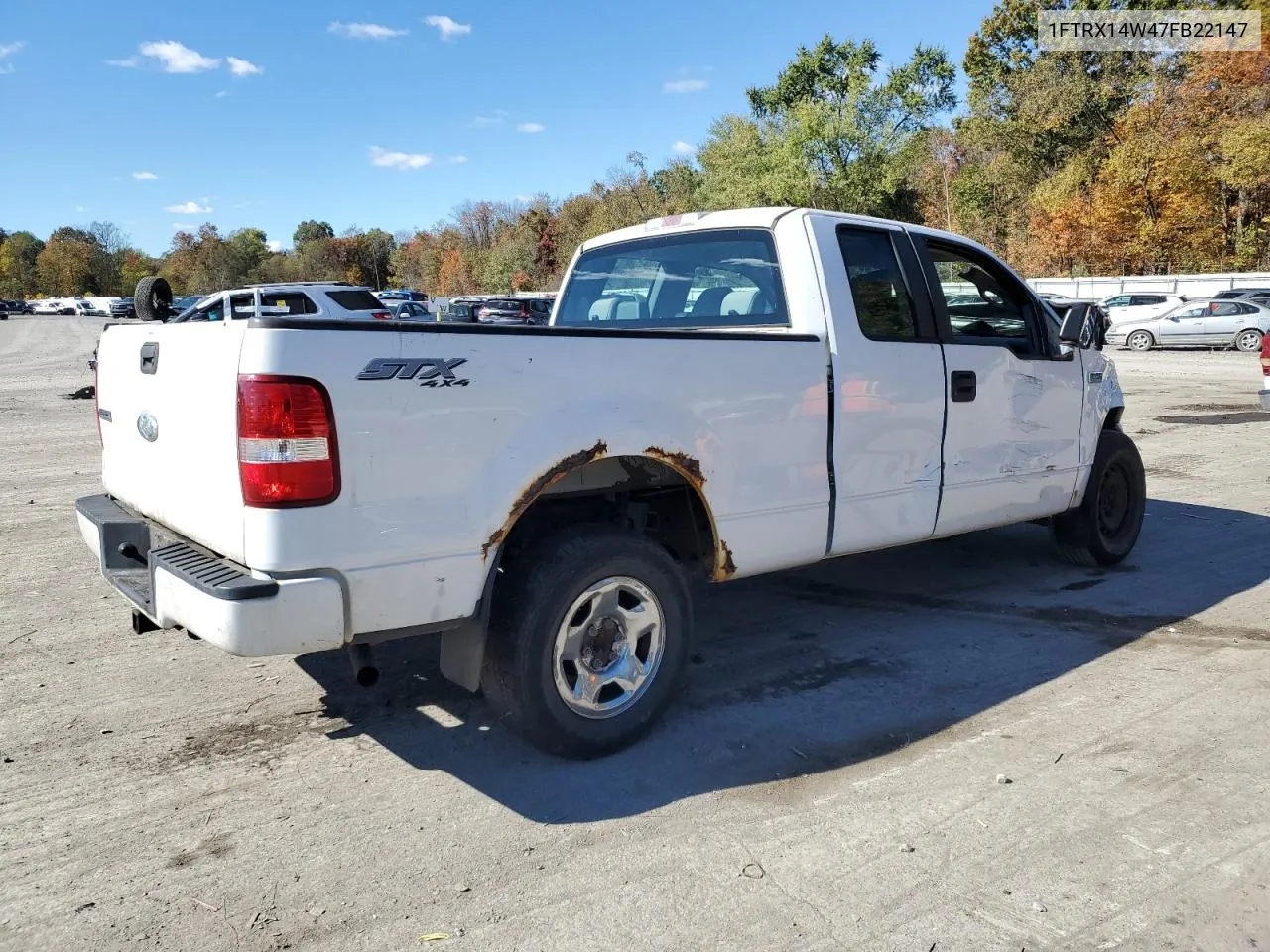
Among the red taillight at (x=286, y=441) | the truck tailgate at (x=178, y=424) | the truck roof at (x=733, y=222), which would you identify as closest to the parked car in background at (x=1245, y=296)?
the truck roof at (x=733, y=222)

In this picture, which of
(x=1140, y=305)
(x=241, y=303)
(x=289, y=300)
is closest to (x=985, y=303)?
(x=289, y=300)

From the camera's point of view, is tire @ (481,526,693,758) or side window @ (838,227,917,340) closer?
tire @ (481,526,693,758)

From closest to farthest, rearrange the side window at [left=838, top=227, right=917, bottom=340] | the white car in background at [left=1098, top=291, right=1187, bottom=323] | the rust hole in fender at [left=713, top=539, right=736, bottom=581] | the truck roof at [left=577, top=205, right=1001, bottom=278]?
the rust hole in fender at [left=713, top=539, right=736, bottom=581]
the side window at [left=838, top=227, right=917, bottom=340]
the truck roof at [left=577, top=205, right=1001, bottom=278]
the white car in background at [left=1098, top=291, right=1187, bottom=323]

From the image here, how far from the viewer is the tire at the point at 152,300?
423 cm

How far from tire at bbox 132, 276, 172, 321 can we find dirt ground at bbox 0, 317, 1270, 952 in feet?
5.43

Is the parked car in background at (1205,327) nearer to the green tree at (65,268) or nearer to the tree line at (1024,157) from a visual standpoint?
the tree line at (1024,157)

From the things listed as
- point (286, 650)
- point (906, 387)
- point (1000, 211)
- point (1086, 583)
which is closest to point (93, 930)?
point (286, 650)

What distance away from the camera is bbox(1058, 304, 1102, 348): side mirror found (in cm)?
553

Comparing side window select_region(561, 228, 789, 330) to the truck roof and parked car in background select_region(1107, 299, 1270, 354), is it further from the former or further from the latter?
parked car in background select_region(1107, 299, 1270, 354)

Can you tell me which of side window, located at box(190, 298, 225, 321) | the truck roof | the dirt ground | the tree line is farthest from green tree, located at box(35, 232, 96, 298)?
the truck roof

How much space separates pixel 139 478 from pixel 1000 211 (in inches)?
2235

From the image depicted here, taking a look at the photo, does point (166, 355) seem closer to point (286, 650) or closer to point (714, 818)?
point (286, 650)

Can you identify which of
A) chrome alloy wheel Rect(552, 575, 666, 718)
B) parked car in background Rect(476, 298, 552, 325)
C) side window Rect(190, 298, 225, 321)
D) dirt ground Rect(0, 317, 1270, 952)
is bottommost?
dirt ground Rect(0, 317, 1270, 952)

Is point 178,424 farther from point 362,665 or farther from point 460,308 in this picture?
point 460,308
